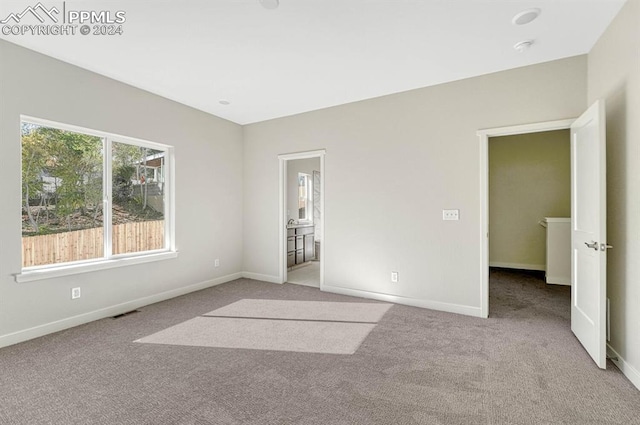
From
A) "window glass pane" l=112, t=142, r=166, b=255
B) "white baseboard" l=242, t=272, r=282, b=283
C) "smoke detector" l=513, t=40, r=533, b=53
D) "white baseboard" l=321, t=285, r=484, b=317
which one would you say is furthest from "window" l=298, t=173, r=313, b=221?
"smoke detector" l=513, t=40, r=533, b=53

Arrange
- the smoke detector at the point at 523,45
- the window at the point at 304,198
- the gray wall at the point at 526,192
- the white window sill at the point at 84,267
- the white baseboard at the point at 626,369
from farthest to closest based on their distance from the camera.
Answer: the window at the point at 304,198 < the gray wall at the point at 526,192 < the white window sill at the point at 84,267 < the smoke detector at the point at 523,45 < the white baseboard at the point at 626,369

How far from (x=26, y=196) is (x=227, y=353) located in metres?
2.55

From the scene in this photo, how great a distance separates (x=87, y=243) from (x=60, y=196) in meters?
0.59

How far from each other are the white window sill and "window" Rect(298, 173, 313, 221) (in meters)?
3.38

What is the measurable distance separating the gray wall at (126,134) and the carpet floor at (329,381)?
0.33 metres

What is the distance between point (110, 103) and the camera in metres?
3.44

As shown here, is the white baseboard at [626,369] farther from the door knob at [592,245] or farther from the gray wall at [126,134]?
the gray wall at [126,134]

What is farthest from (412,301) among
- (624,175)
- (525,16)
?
(525,16)

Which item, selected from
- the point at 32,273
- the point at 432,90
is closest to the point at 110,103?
the point at 32,273

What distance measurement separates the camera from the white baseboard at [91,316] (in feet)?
8.97

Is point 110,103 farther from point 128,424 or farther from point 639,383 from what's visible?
point 639,383

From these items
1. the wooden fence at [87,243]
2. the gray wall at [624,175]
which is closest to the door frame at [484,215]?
the gray wall at [624,175]

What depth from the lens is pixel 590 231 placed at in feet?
8.04

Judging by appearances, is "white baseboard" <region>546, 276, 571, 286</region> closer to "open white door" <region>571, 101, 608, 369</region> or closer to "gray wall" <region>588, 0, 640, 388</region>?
"open white door" <region>571, 101, 608, 369</region>
